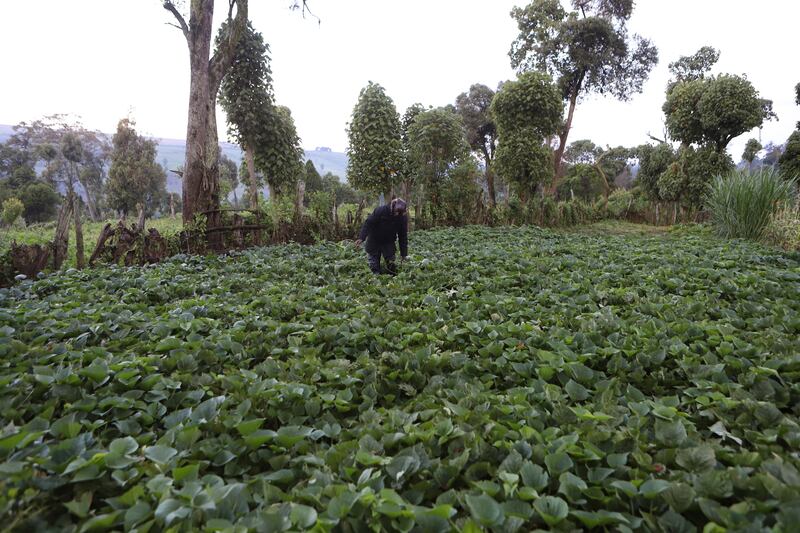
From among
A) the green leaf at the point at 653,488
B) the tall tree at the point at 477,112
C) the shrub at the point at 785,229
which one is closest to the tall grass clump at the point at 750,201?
the shrub at the point at 785,229

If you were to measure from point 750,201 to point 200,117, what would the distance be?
37.8ft

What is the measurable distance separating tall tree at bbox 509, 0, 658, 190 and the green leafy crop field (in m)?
14.5

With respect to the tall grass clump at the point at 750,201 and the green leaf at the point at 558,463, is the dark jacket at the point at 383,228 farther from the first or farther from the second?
the tall grass clump at the point at 750,201

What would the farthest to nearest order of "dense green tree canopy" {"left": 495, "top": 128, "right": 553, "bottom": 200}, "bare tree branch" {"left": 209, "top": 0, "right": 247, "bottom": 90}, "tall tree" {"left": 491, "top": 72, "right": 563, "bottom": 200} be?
"dense green tree canopy" {"left": 495, "top": 128, "right": 553, "bottom": 200} → "tall tree" {"left": 491, "top": 72, "right": 563, "bottom": 200} → "bare tree branch" {"left": 209, "top": 0, "right": 247, "bottom": 90}

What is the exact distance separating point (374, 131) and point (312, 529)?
12.3 meters

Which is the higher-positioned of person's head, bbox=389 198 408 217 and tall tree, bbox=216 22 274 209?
tall tree, bbox=216 22 274 209

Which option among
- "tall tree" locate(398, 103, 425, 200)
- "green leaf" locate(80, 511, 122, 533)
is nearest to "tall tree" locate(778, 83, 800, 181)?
"tall tree" locate(398, 103, 425, 200)

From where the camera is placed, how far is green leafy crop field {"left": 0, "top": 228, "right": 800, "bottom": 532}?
1359mm

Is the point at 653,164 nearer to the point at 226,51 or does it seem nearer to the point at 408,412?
the point at 226,51

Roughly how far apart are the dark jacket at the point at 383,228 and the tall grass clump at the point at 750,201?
7.36 meters

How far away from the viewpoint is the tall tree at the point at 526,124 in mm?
13375

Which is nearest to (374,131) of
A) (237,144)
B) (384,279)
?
(237,144)

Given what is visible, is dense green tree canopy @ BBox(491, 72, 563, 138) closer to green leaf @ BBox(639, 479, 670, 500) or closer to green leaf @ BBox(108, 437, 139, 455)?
green leaf @ BBox(639, 479, 670, 500)

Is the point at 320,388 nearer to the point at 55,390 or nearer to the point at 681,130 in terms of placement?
the point at 55,390
